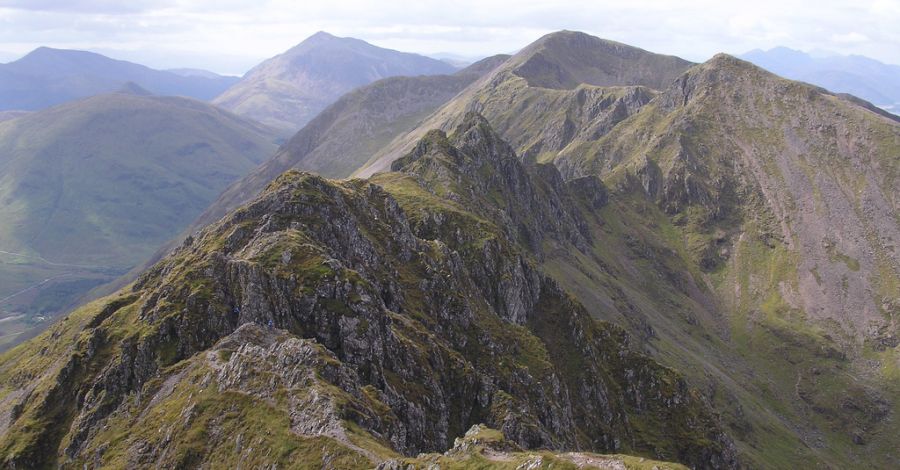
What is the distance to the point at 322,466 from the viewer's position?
209 feet

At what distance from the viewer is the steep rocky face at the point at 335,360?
7381 centimetres

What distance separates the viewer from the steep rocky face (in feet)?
242

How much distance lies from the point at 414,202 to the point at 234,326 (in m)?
82.1

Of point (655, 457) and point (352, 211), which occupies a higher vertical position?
point (352, 211)

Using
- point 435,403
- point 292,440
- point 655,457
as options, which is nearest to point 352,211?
point 435,403

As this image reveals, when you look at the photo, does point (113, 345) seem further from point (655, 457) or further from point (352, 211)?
point (655, 457)

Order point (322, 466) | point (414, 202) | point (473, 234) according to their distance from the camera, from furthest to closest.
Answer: point (414, 202)
point (473, 234)
point (322, 466)

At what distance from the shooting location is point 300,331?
9288cm

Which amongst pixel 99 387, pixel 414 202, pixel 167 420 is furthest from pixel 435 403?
pixel 414 202

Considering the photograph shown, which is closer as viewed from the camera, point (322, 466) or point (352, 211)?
point (322, 466)

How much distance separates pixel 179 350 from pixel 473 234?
84.5 meters

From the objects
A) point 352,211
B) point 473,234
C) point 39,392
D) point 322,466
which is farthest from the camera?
point 473,234

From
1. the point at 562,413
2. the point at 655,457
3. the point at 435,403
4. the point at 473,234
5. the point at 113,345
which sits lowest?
the point at 655,457

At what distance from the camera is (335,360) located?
265 feet
